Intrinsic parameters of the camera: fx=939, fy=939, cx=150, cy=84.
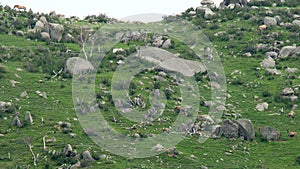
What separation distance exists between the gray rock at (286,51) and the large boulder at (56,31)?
1877cm

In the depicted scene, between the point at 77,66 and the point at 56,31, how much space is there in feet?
36.2

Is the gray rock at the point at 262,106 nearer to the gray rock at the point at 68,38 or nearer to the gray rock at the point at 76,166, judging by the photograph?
the gray rock at the point at 76,166

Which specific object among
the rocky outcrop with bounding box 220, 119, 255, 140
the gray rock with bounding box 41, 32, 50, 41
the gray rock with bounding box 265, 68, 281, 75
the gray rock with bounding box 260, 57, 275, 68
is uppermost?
the gray rock with bounding box 41, 32, 50, 41

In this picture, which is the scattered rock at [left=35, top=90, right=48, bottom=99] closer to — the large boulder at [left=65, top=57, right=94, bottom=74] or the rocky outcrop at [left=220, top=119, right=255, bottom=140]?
the large boulder at [left=65, top=57, right=94, bottom=74]

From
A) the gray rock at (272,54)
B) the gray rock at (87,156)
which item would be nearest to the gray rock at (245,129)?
the gray rock at (87,156)

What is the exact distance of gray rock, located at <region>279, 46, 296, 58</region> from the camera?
260 feet

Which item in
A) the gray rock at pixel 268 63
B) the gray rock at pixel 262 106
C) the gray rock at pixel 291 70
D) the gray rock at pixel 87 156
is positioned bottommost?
the gray rock at pixel 87 156

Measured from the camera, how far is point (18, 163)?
52719 mm

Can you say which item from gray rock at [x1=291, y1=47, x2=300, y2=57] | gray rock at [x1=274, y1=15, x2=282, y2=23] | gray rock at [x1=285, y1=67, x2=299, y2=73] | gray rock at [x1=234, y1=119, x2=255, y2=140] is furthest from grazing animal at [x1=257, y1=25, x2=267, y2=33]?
gray rock at [x1=234, y1=119, x2=255, y2=140]

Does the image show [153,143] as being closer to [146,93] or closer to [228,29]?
[146,93]

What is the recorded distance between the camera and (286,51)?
261 ft

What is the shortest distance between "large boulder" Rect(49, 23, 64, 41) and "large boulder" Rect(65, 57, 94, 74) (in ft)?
30.8

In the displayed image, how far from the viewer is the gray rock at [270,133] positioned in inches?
2398

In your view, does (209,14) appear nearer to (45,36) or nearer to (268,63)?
(268,63)
